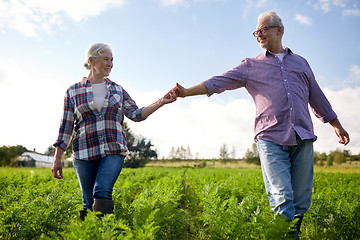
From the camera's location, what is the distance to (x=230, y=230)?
253 cm

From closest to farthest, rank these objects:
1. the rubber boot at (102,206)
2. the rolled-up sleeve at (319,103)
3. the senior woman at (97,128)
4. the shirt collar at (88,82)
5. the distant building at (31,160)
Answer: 1. the rubber boot at (102,206)
2. the senior woman at (97,128)
3. the shirt collar at (88,82)
4. the rolled-up sleeve at (319,103)
5. the distant building at (31,160)

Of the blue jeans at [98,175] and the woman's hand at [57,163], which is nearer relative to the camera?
the blue jeans at [98,175]

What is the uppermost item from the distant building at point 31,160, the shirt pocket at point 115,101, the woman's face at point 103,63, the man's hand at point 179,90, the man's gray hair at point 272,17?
the man's gray hair at point 272,17

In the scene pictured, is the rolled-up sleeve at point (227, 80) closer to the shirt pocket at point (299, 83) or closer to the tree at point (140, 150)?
the shirt pocket at point (299, 83)

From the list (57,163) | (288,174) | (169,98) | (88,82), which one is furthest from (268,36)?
(57,163)

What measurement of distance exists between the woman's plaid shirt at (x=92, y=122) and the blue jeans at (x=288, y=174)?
4.83 ft

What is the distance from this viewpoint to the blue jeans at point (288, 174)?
2.58 m

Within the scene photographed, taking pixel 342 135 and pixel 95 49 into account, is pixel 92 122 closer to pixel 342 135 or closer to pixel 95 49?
pixel 95 49

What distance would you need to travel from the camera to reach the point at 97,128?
2945 mm

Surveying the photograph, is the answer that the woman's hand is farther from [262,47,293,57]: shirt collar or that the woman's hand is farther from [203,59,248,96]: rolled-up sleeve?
[262,47,293,57]: shirt collar

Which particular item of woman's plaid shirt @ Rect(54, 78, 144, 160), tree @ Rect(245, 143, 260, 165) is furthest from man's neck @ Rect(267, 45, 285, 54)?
tree @ Rect(245, 143, 260, 165)

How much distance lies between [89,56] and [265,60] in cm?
194

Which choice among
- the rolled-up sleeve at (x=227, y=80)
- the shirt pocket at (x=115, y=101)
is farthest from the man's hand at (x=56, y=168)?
the rolled-up sleeve at (x=227, y=80)

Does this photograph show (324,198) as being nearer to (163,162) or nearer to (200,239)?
(200,239)
